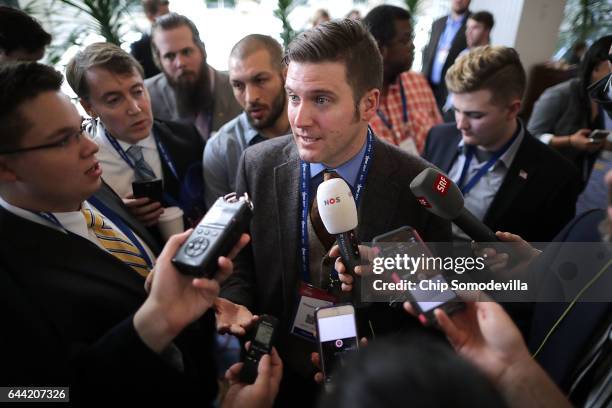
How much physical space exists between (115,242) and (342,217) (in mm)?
842

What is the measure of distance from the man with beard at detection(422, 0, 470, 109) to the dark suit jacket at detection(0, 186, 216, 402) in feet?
14.0

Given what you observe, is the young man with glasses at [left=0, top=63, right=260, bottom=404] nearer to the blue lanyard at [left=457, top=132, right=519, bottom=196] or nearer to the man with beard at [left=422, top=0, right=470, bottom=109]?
the blue lanyard at [left=457, top=132, right=519, bottom=196]

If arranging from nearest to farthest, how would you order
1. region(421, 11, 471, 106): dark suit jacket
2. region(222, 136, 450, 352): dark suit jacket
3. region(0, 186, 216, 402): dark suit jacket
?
region(0, 186, 216, 402): dark suit jacket → region(222, 136, 450, 352): dark suit jacket → region(421, 11, 471, 106): dark suit jacket

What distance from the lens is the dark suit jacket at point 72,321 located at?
2.88ft

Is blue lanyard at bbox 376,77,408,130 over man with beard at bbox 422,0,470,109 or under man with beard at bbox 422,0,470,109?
under

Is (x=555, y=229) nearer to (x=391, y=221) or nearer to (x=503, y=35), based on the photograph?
(x=391, y=221)

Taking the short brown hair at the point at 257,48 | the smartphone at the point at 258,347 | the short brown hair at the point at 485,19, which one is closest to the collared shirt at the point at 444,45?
the short brown hair at the point at 485,19

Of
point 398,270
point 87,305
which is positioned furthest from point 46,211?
point 398,270

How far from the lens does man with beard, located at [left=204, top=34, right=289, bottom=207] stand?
199 cm

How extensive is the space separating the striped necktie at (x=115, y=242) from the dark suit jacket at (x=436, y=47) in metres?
4.09

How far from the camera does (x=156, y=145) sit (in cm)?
195

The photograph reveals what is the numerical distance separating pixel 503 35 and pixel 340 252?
5.66 metres

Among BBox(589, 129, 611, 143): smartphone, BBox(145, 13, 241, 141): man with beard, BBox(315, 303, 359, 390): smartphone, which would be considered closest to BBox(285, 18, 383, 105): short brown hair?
BBox(315, 303, 359, 390): smartphone

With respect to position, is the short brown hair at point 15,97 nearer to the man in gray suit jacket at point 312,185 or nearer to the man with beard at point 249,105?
the man in gray suit jacket at point 312,185
